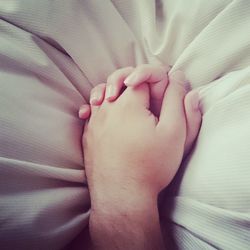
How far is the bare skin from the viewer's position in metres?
0.49

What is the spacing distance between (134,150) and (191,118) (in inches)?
4.2

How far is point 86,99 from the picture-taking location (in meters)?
0.62

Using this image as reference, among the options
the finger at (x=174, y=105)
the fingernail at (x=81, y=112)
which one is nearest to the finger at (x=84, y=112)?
the fingernail at (x=81, y=112)

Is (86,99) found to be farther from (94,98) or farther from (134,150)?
(134,150)

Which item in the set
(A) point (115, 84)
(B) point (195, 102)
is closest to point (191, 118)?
(B) point (195, 102)

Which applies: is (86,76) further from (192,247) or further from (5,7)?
(192,247)

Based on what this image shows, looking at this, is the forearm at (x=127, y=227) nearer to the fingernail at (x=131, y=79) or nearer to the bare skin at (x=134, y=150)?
the bare skin at (x=134, y=150)

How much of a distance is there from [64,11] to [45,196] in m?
0.32

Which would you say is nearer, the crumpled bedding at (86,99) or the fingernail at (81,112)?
the crumpled bedding at (86,99)

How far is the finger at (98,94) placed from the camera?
1.89 ft

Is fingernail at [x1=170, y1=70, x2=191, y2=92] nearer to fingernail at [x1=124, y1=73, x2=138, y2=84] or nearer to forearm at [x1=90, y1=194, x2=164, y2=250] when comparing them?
fingernail at [x1=124, y1=73, x2=138, y2=84]

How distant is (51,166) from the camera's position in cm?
49

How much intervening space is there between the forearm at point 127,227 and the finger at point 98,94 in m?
0.18

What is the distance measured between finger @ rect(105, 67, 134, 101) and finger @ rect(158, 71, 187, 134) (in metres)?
0.08
